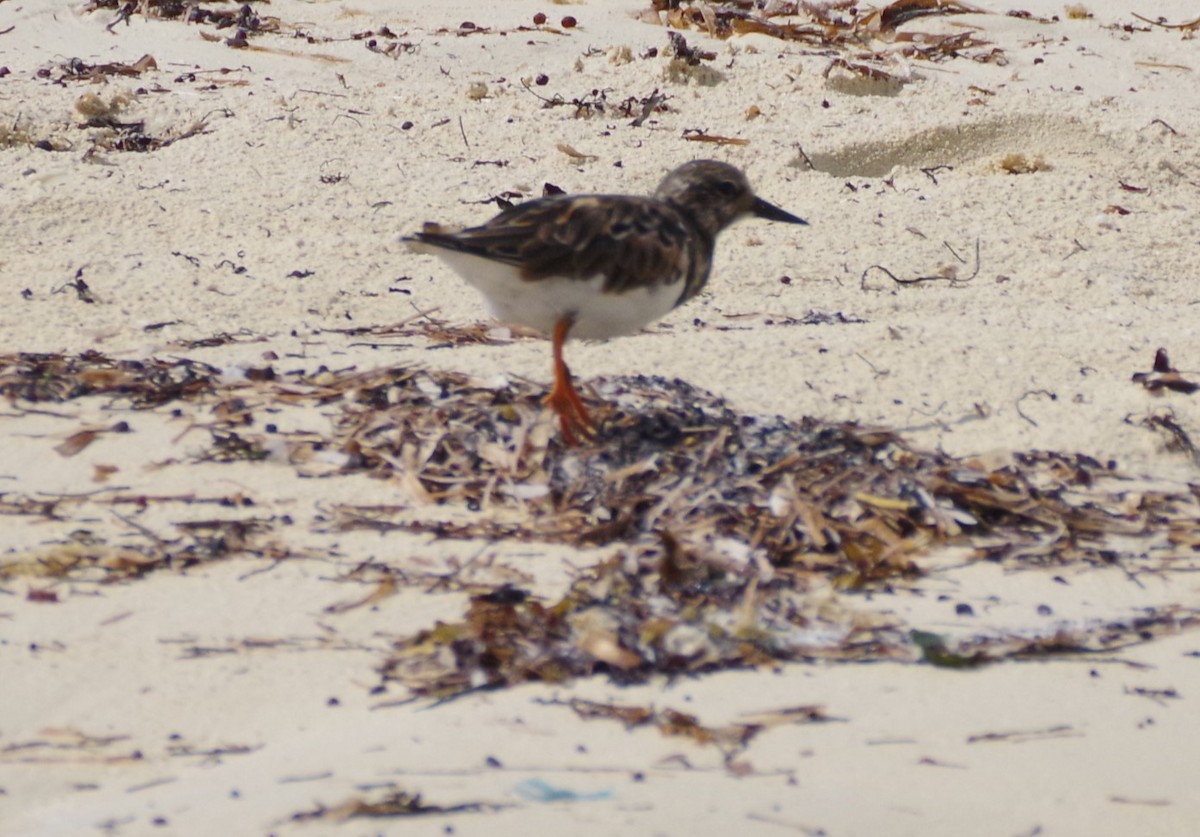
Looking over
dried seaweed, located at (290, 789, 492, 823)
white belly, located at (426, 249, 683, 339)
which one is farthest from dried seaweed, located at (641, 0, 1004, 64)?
dried seaweed, located at (290, 789, 492, 823)

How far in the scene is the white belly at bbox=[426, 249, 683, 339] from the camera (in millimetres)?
3793

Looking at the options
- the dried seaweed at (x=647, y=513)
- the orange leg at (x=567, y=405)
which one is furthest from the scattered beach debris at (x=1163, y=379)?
the orange leg at (x=567, y=405)

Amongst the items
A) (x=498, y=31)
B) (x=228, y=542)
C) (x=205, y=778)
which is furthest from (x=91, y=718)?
(x=498, y=31)

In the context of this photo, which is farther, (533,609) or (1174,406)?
(1174,406)

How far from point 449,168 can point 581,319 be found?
246 centimetres

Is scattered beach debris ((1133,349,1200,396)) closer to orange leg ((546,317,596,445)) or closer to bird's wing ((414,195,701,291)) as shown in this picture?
bird's wing ((414,195,701,291))

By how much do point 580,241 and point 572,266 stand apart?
0.08 metres

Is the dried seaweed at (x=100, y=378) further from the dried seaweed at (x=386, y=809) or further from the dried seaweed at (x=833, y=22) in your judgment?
the dried seaweed at (x=833, y=22)

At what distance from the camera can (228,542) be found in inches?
127

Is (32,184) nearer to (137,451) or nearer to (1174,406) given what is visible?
(137,451)

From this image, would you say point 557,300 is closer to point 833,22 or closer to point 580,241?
point 580,241

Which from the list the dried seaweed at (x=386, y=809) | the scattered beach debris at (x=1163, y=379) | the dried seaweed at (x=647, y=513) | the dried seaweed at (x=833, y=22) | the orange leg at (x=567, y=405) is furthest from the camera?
the dried seaweed at (x=833, y=22)

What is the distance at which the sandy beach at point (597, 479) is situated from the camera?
2525mm

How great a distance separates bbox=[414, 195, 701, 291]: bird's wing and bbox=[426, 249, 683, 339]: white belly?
3 centimetres
